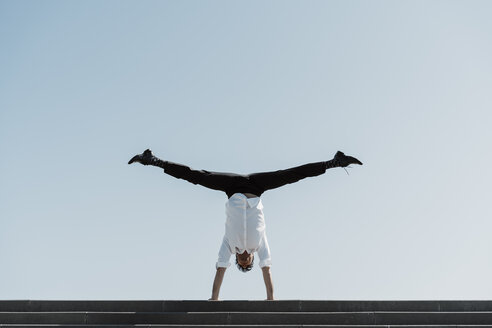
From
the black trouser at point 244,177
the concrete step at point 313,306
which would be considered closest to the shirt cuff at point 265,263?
the concrete step at point 313,306

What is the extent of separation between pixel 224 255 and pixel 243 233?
483 millimetres

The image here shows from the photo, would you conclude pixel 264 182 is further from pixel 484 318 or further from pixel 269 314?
pixel 484 318

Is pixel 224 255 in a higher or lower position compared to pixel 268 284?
higher

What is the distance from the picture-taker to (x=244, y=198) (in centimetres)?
1096

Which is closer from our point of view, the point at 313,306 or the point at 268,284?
the point at 313,306

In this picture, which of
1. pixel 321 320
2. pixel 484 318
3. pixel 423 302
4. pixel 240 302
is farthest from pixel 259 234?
pixel 484 318

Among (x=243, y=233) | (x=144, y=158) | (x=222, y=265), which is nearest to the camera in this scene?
(x=222, y=265)

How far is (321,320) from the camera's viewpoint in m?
9.04

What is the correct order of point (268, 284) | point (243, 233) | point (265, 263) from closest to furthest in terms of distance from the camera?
point (268, 284) → point (265, 263) → point (243, 233)

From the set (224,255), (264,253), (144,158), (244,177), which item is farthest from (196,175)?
(264,253)

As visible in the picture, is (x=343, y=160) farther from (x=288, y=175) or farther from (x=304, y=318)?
(x=304, y=318)

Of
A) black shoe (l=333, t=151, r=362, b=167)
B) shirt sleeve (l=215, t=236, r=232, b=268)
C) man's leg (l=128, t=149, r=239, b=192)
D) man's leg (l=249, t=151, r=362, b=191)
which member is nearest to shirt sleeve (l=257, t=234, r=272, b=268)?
shirt sleeve (l=215, t=236, r=232, b=268)

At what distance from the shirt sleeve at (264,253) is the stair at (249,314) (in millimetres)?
1078

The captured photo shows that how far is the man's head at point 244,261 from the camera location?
10.7m
